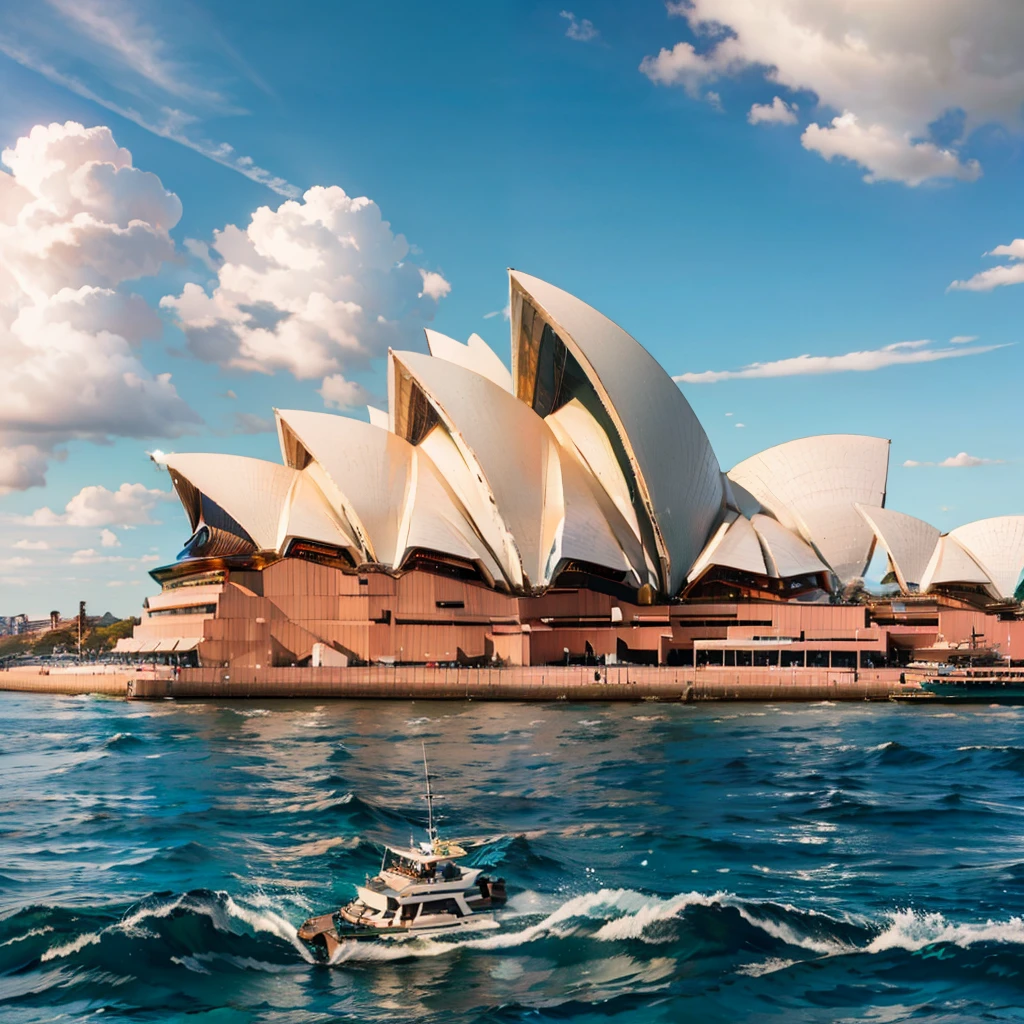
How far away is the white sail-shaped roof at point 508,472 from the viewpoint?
186ft

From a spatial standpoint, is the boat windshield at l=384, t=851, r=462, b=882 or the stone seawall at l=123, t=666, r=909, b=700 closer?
the boat windshield at l=384, t=851, r=462, b=882

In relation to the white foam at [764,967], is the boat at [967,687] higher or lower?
higher

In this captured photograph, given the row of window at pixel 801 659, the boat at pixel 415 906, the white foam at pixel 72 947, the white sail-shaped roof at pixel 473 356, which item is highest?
the white sail-shaped roof at pixel 473 356

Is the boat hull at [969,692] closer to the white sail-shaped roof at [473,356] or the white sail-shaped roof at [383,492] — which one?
the white sail-shaped roof at [383,492]

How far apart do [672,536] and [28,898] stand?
1787 inches

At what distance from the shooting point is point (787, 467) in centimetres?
6719

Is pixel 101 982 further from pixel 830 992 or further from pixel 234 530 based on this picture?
pixel 234 530

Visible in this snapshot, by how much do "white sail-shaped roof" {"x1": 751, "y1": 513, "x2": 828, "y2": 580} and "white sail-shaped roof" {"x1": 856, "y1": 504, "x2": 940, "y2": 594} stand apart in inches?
147

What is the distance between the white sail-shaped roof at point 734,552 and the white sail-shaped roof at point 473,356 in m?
15.7

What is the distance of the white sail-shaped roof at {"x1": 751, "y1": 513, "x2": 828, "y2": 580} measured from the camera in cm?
6088

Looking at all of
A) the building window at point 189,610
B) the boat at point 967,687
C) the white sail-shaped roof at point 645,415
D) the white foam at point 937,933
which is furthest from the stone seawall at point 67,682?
the white foam at point 937,933

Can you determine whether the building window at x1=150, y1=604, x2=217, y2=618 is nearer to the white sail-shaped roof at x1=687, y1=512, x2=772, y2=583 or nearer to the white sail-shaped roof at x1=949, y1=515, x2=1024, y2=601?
the white sail-shaped roof at x1=687, y1=512, x2=772, y2=583

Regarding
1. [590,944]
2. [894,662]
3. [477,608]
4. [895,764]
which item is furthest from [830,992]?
[894,662]

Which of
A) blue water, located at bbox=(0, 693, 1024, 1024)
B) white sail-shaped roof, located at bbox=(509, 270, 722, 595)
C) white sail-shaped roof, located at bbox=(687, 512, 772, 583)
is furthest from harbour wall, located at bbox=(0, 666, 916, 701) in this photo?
blue water, located at bbox=(0, 693, 1024, 1024)
